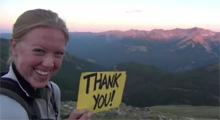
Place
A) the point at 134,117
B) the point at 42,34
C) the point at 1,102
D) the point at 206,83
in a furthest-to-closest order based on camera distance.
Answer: the point at 206,83 < the point at 134,117 < the point at 42,34 < the point at 1,102

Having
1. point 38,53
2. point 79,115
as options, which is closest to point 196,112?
point 79,115

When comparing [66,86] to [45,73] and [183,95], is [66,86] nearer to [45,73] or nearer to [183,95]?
[183,95]

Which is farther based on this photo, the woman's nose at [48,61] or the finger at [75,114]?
the finger at [75,114]

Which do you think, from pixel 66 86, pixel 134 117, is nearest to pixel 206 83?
Answer: pixel 66 86

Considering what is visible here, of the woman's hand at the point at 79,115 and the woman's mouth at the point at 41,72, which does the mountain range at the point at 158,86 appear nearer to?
the woman's hand at the point at 79,115

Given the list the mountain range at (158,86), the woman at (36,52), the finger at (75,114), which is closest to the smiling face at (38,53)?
the woman at (36,52)
